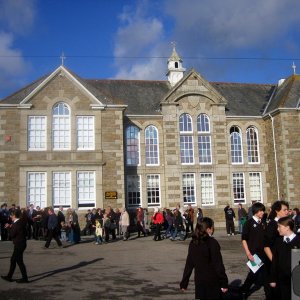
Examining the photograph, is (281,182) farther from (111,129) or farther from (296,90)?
(111,129)

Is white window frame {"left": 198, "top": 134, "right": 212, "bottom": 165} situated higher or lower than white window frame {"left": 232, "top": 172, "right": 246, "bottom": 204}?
higher

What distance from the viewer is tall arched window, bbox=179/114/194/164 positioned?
101 feet

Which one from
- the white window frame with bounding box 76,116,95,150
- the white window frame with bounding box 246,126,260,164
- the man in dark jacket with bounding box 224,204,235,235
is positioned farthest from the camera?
the white window frame with bounding box 246,126,260,164

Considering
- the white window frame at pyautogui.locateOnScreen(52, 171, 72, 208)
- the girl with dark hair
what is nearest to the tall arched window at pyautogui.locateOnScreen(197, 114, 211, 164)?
the white window frame at pyautogui.locateOnScreen(52, 171, 72, 208)

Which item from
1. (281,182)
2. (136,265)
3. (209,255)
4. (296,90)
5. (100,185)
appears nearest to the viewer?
(209,255)

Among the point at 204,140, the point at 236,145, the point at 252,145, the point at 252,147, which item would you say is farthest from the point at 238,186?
the point at 204,140

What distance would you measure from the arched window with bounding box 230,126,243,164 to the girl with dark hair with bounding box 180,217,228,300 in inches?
1008

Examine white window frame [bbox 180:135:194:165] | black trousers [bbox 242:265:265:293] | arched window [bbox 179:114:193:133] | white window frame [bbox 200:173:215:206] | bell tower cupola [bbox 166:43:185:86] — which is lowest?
black trousers [bbox 242:265:265:293]

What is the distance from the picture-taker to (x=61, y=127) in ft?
89.8

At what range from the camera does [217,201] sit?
99.5 feet

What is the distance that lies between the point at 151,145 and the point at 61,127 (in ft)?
21.8

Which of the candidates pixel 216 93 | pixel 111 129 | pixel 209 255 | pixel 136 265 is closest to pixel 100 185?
pixel 111 129

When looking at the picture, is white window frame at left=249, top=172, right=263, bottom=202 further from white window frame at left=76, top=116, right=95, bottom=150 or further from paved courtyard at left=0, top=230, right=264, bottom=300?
paved courtyard at left=0, top=230, right=264, bottom=300

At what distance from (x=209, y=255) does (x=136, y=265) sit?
779 centimetres
